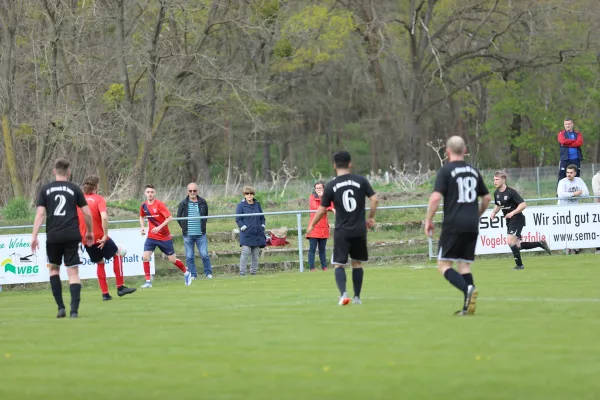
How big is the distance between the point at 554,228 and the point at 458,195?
14.4 metres

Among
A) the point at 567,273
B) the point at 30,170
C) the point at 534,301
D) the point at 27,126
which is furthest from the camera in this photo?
the point at 30,170

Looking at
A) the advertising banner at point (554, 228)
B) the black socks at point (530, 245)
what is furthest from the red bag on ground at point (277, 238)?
the black socks at point (530, 245)

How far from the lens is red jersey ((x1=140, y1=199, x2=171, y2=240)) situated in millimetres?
21297

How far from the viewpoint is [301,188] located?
4247cm

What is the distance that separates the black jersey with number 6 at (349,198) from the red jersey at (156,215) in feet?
24.9

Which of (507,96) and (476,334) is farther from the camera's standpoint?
(507,96)

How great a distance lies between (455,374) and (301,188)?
112ft

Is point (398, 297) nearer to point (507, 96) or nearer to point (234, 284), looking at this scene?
point (234, 284)

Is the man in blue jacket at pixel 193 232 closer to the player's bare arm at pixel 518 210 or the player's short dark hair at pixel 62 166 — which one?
the player's bare arm at pixel 518 210

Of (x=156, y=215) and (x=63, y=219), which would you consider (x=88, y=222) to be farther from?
(x=156, y=215)

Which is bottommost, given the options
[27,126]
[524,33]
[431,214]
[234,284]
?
[234,284]

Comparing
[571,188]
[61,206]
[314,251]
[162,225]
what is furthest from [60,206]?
[571,188]

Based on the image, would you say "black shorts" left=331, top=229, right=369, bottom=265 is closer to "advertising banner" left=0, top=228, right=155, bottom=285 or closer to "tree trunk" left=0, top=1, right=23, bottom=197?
"advertising banner" left=0, top=228, right=155, bottom=285

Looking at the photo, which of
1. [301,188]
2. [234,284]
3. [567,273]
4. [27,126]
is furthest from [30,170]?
[567,273]
